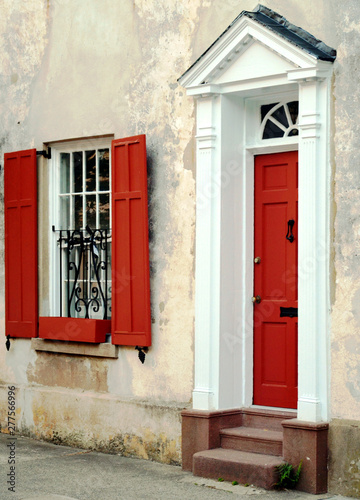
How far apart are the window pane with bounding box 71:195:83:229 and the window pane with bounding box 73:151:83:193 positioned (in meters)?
0.09

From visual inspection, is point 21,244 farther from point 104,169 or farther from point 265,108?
point 265,108

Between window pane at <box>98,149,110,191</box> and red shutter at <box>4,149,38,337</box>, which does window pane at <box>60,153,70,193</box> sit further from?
window pane at <box>98,149,110,191</box>

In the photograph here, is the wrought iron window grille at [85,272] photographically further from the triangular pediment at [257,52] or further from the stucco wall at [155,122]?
the triangular pediment at [257,52]

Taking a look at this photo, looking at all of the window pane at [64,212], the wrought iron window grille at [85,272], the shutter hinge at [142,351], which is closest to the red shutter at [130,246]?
the shutter hinge at [142,351]

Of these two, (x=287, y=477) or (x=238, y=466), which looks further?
(x=238, y=466)

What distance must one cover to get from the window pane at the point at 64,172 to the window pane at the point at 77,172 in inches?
4.0

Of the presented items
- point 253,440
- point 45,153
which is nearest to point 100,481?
point 253,440

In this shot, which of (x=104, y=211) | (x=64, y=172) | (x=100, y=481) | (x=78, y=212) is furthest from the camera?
(x=64, y=172)

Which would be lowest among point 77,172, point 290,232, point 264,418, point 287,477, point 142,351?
point 287,477

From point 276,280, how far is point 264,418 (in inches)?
48.8

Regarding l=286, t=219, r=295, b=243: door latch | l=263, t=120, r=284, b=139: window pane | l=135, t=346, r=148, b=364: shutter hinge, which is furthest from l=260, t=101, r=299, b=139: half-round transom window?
l=135, t=346, r=148, b=364: shutter hinge

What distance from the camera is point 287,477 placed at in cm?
671

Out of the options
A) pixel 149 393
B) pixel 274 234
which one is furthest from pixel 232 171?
pixel 149 393

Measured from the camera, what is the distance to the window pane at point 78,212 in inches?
365
